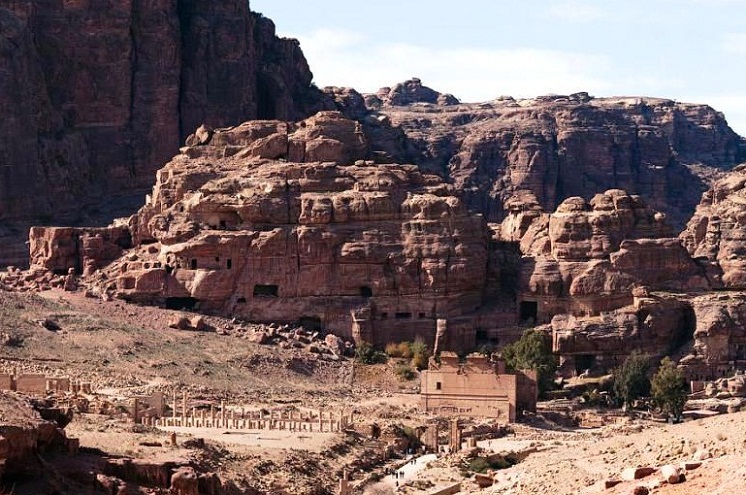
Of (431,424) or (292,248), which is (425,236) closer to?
(292,248)

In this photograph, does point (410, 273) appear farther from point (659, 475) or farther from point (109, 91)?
point (659, 475)

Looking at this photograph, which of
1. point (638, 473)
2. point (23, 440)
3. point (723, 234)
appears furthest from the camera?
point (723, 234)

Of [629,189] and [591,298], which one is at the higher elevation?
[629,189]

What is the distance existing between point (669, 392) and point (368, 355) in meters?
15.1

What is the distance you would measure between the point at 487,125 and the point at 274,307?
2922 inches

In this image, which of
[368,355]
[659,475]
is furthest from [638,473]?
[368,355]

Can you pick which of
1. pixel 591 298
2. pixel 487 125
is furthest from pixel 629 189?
pixel 591 298

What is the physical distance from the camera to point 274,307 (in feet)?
366

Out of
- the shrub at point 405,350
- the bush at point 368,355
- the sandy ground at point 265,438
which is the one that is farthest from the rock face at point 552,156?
the sandy ground at point 265,438

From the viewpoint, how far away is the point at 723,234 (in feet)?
391

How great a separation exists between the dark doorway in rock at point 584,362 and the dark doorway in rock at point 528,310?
13.1ft

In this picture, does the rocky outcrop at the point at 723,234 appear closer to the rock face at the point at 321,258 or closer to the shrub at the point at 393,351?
the rock face at the point at 321,258

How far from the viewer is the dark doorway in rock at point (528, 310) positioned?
11338 centimetres

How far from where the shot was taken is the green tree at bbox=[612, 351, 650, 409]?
342 feet
